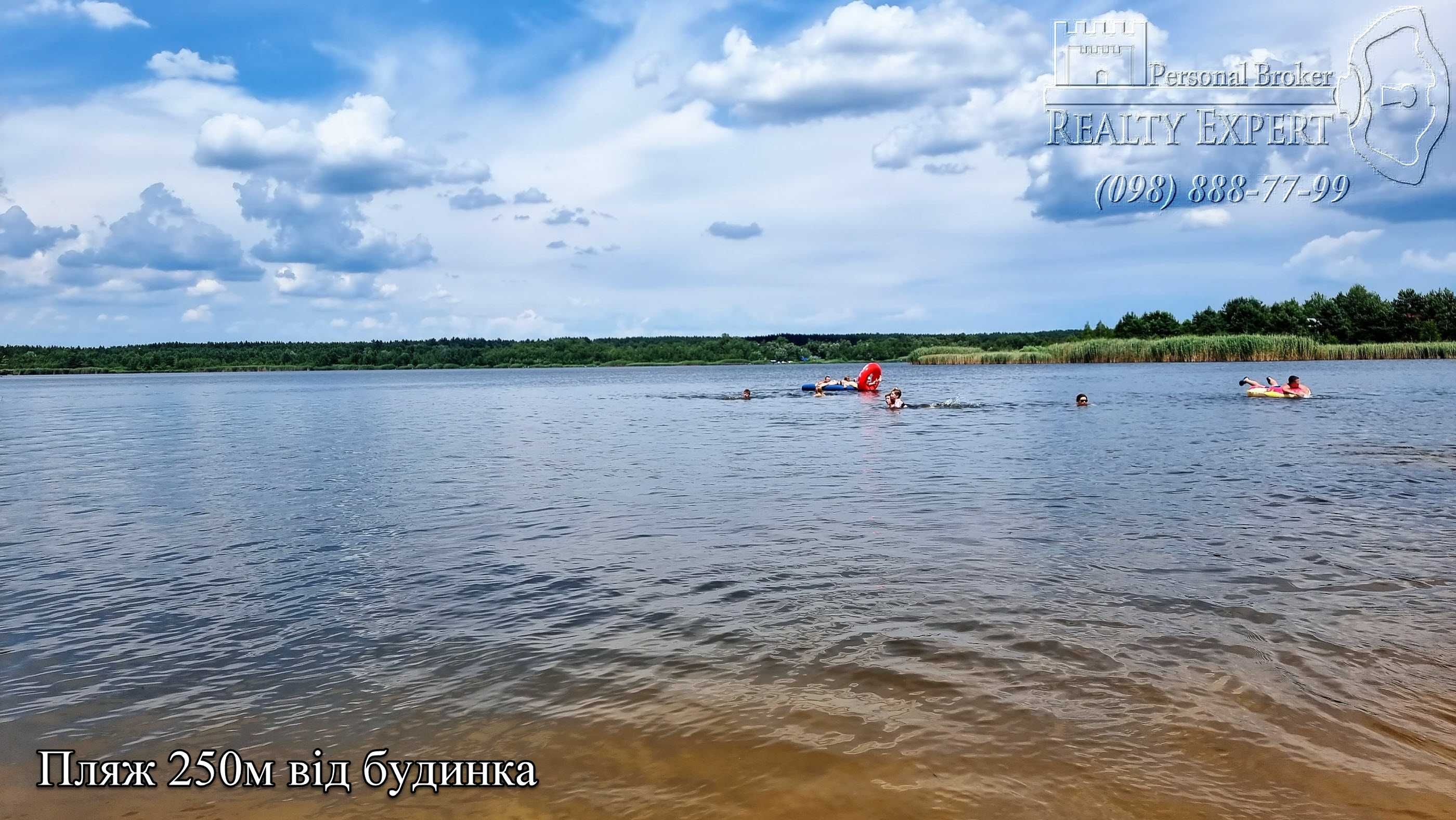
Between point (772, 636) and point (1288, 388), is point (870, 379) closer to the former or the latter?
point (1288, 388)

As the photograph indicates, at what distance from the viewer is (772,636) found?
27.5 ft

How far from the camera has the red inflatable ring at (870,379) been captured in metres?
56.0

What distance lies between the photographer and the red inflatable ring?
56.0 m

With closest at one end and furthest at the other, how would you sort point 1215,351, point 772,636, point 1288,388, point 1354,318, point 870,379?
point 772,636, point 1288,388, point 870,379, point 1215,351, point 1354,318

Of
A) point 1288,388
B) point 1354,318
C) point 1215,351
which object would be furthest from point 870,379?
point 1354,318

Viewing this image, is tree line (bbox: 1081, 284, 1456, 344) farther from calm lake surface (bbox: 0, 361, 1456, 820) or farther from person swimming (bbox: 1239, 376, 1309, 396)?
calm lake surface (bbox: 0, 361, 1456, 820)

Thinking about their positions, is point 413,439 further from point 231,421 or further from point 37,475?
point 231,421

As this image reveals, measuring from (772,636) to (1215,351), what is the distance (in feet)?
321

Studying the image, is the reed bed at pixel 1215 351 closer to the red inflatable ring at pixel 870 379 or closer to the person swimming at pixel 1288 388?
the person swimming at pixel 1288 388

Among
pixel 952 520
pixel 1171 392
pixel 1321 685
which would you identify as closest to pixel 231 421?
pixel 952 520

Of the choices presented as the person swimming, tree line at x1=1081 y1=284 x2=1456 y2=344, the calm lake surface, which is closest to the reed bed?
tree line at x1=1081 y1=284 x2=1456 y2=344

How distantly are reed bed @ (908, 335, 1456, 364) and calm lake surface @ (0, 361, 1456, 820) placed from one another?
79.4 meters

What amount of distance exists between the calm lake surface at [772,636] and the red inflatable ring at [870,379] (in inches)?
1357

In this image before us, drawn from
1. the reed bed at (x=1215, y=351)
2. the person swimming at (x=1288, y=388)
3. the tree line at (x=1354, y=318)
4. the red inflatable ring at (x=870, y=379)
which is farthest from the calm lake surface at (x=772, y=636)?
the tree line at (x=1354, y=318)
